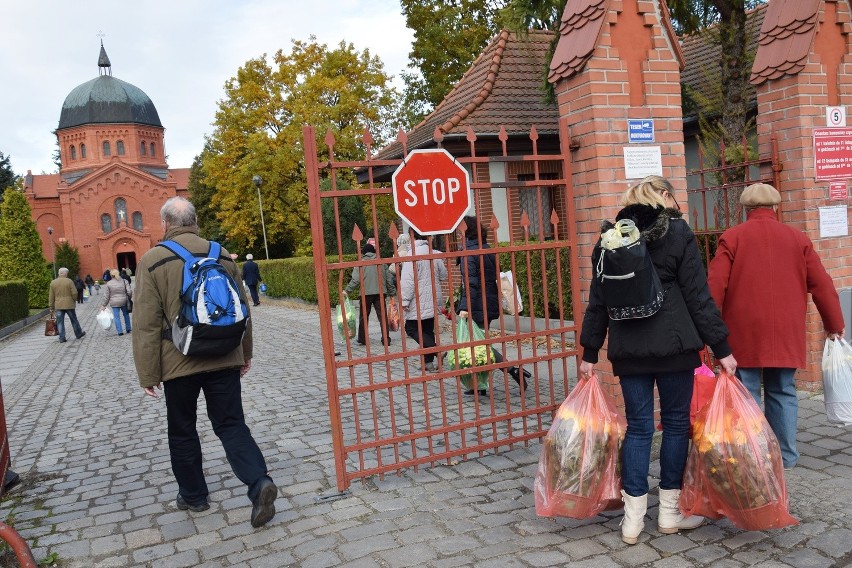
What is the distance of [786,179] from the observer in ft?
20.9

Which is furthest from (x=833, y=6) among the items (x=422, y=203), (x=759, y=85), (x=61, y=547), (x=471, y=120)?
(x=471, y=120)

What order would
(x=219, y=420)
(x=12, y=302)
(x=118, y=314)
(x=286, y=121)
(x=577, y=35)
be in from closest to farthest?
(x=219, y=420), (x=577, y=35), (x=118, y=314), (x=12, y=302), (x=286, y=121)

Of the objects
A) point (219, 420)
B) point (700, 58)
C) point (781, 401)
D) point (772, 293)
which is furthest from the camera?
point (700, 58)

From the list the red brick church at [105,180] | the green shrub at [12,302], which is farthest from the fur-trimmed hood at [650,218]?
the red brick church at [105,180]

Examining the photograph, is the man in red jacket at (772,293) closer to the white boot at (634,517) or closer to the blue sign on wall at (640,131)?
the blue sign on wall at (640,131)

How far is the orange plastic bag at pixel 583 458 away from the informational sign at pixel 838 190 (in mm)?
4003

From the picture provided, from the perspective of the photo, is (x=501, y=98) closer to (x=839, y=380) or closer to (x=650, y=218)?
(x=839, y=380)

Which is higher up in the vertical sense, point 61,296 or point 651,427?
point 61,296

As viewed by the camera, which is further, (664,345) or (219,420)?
(219,420)

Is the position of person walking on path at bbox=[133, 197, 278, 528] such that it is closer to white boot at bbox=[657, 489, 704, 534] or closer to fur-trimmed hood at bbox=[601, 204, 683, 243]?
white boot at bbox=[657, 489, 704, 534]

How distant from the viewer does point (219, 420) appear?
4246 mm

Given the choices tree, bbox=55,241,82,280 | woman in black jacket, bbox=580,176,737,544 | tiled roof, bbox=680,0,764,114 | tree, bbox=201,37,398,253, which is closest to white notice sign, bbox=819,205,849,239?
woman in black jacket, bbox=580,176,737,544

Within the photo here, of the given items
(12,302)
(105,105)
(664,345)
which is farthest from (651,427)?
(105,105)

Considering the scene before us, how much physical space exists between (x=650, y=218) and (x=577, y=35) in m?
2.45
